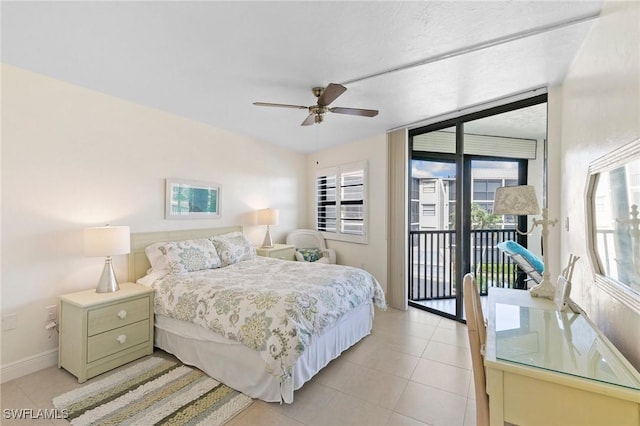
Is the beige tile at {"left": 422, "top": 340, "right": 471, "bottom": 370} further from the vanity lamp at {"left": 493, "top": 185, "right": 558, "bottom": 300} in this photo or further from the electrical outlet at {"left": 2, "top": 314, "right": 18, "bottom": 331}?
the electrical outlet at {"left": 2, "top": 314, "right": 18, "bottom": 331}

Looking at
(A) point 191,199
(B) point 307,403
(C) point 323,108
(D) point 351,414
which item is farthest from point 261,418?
(A) point 191,199

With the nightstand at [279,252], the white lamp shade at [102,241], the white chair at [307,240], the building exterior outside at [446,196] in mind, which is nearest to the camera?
the white lamp shade at [102,241]

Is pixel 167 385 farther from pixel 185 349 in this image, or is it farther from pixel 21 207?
pixel 21 207

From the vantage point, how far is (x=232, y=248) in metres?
3.58

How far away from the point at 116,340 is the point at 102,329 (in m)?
0.17

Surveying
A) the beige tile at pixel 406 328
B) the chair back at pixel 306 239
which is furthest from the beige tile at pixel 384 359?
the chair back at pixel 306 239

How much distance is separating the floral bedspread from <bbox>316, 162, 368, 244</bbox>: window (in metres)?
1.64

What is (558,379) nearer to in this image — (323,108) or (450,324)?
(323,108)

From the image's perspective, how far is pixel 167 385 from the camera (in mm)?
2230

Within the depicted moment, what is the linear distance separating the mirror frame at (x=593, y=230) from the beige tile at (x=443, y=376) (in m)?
1.24

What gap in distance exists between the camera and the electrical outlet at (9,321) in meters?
2.28

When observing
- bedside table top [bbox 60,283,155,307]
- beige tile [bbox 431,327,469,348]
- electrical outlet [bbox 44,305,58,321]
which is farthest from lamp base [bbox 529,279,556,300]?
electrical outlet [bbox 44,305,58,321]

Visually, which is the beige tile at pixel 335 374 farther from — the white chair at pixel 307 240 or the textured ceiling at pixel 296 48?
the textured ceiling at pixel 296 48

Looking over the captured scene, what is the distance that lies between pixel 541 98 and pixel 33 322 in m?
5.09
